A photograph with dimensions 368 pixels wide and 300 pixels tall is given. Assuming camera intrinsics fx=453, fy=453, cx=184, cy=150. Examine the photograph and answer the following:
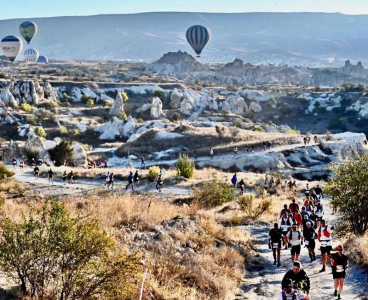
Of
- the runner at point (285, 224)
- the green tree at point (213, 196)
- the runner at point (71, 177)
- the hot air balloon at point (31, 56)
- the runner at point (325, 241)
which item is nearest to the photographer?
the runner at point (325, 241)

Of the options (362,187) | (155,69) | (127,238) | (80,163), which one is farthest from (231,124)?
(155,69)

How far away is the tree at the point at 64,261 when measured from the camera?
7.00 metres

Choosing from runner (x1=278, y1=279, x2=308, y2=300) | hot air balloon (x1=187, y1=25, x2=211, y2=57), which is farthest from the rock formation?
runner (x1=278, y1=279, x2=308, y2=300)

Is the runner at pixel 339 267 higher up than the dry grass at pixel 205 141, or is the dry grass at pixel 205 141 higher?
the runner at pixel 339 267

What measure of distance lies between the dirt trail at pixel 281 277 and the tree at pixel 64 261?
367 cm

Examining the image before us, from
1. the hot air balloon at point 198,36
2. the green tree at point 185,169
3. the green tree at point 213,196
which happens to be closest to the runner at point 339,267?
the green tree at point 213,196

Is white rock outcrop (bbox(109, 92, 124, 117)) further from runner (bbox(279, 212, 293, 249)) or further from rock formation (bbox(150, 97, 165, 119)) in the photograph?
runner (bbox(279, 212, 293, 249))

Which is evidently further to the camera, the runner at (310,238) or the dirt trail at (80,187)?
the dirt trail at (80,187)

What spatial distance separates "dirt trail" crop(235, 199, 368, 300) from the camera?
32.6ft

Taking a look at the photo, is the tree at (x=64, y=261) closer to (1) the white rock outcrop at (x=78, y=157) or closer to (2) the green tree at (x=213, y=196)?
(2) the green tree at (x=213, y=196)

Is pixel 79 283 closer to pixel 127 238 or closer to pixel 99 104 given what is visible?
pixel 127 238

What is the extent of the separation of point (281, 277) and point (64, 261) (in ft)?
19.7

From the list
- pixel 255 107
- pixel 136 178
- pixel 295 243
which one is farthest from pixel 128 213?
pixel 255 107

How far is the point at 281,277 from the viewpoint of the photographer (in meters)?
11.3
